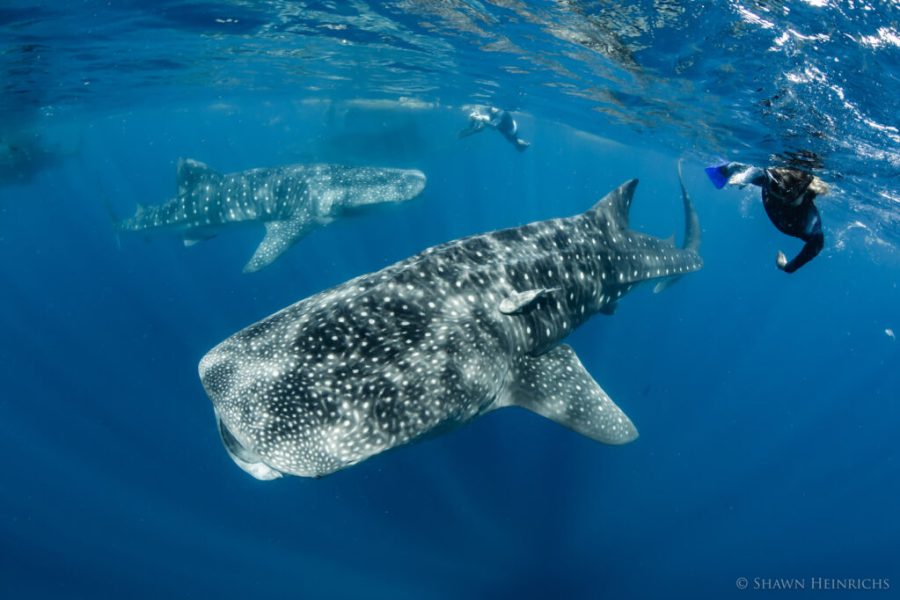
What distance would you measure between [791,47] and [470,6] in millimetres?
7298

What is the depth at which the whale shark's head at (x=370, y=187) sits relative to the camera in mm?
15055

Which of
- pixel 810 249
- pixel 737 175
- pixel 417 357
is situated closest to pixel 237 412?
pixel 417 357

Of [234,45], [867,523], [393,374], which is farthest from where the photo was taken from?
[867,523]

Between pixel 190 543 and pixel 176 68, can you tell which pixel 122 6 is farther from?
pixel 190 543

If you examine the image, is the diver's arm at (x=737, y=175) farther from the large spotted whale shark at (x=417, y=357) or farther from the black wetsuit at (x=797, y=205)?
the large spotted whale shark at (x=417, y=357)

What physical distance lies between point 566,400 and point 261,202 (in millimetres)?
11482

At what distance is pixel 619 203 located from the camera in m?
8.11

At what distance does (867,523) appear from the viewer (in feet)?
77.7

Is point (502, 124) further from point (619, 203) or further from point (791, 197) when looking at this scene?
point (791, 197)

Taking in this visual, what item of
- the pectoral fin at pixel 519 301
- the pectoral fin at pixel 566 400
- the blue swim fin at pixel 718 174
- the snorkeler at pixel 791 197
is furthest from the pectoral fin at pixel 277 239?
the snorkeler at pixel 791 197

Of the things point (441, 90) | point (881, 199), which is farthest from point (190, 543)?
point (881, 199)

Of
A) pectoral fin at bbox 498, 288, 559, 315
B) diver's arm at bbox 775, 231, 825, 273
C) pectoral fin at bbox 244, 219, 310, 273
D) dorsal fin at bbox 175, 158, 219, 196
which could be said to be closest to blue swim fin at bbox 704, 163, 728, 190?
diver's arm at bbox 775, 231, 825, 273

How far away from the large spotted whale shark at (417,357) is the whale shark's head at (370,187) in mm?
9083

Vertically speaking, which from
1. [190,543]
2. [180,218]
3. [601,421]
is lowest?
[190,543]
